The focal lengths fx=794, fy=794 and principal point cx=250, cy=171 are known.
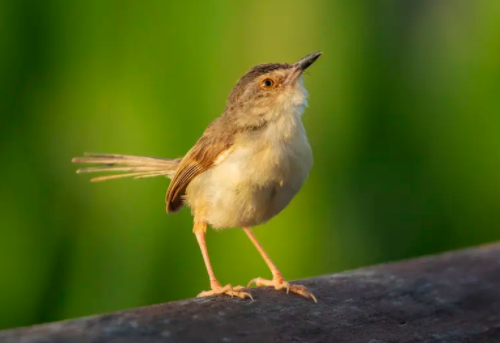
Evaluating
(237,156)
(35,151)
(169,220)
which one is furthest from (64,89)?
(237,156)

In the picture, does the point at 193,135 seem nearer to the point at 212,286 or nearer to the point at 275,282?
the point at 212,286

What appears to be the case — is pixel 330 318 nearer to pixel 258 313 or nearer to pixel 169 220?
pixel 258 313

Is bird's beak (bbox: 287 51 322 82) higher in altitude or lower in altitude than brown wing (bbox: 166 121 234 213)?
higher

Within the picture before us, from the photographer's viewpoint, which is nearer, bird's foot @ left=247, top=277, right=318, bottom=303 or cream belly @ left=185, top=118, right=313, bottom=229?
bird's foot @ left=247, top=277, right=318, bottom=303

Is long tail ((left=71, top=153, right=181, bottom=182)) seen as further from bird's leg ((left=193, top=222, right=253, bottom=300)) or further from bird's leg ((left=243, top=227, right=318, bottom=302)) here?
bird's leg ((left=243, top=227, right=318, bottom=302))

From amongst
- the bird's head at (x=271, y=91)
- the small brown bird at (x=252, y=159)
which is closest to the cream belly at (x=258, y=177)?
the small brown bird at (x=252, y=159)

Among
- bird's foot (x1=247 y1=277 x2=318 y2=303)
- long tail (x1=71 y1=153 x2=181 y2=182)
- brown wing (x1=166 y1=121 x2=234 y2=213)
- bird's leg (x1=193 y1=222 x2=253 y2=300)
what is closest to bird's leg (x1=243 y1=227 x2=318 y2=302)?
bird's foot (x1=247 y1=277 x2=318 y2=303)
